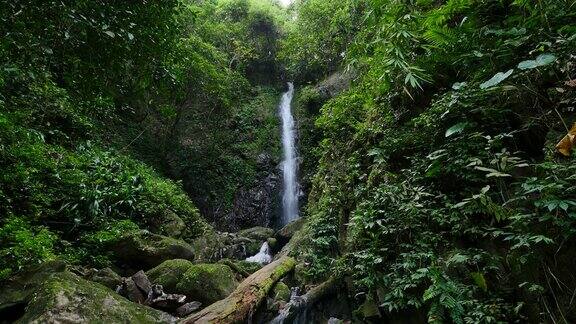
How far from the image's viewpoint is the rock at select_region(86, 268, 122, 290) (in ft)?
18.8

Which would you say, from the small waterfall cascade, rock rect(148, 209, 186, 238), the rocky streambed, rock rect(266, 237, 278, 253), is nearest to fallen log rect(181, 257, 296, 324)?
the rocky streambed

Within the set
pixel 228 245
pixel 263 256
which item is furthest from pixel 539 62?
Answer: pixel 228 245

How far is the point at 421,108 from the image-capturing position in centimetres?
548

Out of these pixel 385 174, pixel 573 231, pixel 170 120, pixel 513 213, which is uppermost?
pixel 170 120

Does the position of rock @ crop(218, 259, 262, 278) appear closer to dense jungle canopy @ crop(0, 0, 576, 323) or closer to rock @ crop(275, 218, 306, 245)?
dense jungle canopy @ crop(0, 0, 576, 323)

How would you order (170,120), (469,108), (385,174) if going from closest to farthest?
(469,108) → (385,174) → (170,120)

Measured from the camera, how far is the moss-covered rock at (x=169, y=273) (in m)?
6.37

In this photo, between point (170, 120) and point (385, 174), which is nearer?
point (385, 174)

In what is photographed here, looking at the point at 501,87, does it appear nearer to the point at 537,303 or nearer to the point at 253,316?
the point at 537,303

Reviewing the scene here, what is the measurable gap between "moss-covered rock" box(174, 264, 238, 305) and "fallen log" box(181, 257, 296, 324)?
1.75 ft

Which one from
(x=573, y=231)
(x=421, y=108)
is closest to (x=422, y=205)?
(x=573, y=231)

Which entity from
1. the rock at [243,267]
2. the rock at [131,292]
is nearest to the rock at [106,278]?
the rock at [131,292]

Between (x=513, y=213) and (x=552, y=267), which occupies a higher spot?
(x=513, y=213)

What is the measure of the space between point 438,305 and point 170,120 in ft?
47.8
